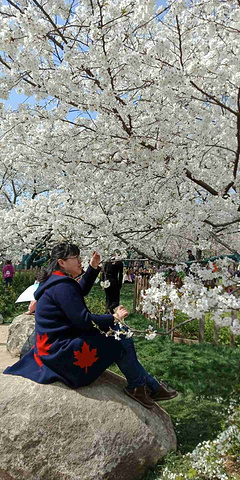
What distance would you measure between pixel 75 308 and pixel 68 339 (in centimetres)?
27

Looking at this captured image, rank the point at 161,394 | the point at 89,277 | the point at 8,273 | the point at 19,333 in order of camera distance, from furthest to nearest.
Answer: the point at 8,273 → the point at 19,333 → the point at 89,277 → the point at 161,394

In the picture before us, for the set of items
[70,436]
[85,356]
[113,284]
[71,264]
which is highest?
[71,264]

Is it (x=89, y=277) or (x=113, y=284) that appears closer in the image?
(x=89, y=277)

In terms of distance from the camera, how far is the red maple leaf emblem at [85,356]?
9.70 ft

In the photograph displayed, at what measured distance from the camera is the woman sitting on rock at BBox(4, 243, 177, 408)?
2.96m

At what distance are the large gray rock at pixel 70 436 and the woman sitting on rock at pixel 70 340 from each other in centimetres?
15

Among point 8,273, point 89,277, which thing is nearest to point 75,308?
point 89,277

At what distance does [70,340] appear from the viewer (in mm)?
2994

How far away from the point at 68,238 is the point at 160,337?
8.78 feet

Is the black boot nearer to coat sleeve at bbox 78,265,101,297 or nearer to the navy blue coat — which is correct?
the navy blue coat

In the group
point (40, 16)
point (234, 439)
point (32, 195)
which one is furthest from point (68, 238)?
point (32, 195)

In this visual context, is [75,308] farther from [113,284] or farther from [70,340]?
[113,284]

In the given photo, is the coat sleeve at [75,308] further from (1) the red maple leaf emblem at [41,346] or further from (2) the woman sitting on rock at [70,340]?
(1) the red maple leaf emblem at [41,346]

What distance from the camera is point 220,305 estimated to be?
2.54 m
